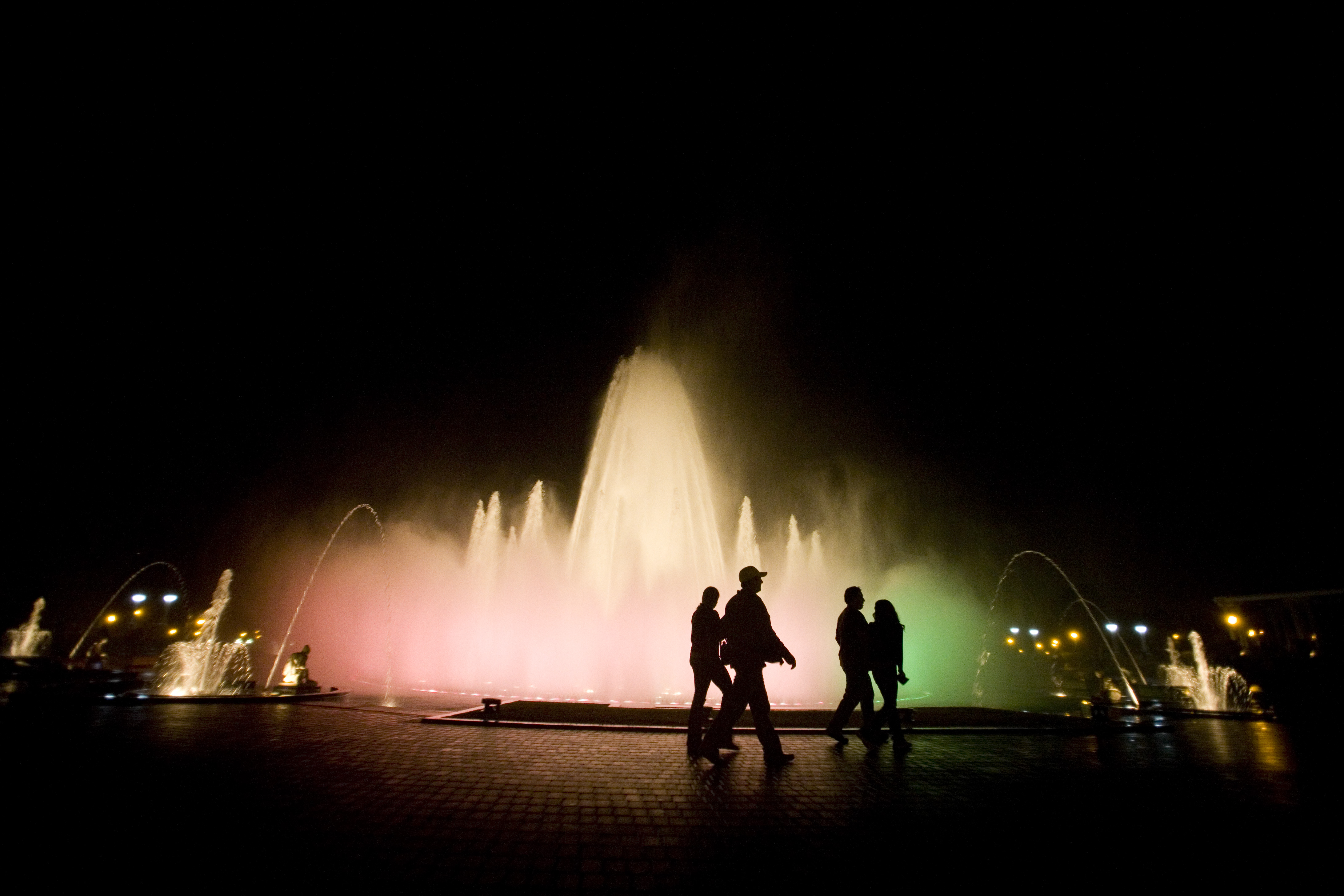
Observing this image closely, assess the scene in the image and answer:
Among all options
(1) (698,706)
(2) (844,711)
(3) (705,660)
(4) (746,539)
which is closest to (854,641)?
(2) (844,711)

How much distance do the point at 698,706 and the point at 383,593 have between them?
1123 inches

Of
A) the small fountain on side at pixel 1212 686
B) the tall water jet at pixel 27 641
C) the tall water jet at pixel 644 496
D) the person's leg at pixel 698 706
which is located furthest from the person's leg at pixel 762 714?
the tall water jet at pixel 27 641

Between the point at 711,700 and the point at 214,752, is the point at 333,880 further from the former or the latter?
the point at 711,700

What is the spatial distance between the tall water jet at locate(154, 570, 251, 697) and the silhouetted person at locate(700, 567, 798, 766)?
12504 mm

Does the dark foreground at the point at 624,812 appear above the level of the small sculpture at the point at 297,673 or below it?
below

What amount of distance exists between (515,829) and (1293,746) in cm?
1200

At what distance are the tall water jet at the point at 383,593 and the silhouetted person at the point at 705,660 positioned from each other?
1147 cm

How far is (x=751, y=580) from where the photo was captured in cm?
834

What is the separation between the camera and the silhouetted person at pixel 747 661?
766 cm

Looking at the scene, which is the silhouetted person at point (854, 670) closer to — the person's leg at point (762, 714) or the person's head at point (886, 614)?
the person's head at point (886, 614)

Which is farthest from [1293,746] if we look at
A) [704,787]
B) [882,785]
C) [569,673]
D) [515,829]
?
[569,673]

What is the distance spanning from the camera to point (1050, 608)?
256 ft

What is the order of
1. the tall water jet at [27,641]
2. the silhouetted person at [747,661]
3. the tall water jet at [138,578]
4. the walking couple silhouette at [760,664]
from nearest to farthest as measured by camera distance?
the silhouetted person at [747,661] < the walking couple silhouette at [760,664] < the tall water jet at [27,641] < the tall water jet at [138,578]

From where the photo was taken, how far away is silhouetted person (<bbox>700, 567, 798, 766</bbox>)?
25.1 feet
